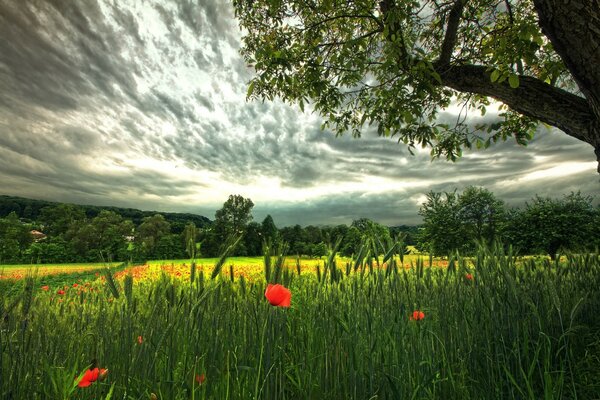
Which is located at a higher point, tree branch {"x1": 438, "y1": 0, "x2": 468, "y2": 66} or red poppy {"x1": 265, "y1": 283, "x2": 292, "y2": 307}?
tree branch {"x1": 438, "y1": 0, "x2": 468, "y2": 66}

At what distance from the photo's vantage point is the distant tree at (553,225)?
25.6 m

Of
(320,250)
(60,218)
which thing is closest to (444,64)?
(320,250)

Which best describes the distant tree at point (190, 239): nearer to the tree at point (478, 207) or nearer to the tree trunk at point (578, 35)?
the tree trunk at point (578, 35)

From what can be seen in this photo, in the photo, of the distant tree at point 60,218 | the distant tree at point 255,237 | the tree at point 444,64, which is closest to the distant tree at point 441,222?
the distant tree at point 255,237

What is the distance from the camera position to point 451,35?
580 centimetres

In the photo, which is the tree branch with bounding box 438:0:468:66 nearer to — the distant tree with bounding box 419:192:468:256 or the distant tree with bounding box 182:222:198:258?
the distant tree with bounding box 182:222:198:258

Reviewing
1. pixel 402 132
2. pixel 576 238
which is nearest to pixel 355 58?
pixel 402 132

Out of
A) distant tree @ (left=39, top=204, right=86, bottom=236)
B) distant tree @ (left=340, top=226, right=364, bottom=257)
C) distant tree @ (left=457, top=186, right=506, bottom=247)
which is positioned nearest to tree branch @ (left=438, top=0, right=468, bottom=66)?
distant tree @ (left=340, top=226, right=364, bottom=257)

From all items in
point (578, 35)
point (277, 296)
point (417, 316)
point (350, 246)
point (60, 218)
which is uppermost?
point (578, 35)

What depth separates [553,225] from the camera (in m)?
26.3

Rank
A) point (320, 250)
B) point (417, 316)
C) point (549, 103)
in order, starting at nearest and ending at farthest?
point (417, 316), point (320, 250), point (549, 103)

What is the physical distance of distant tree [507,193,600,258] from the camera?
25.6 metres

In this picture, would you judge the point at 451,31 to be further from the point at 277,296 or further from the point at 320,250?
the point at 277,296

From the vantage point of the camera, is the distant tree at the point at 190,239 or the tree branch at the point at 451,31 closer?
the distant tree at the point at 190,239
